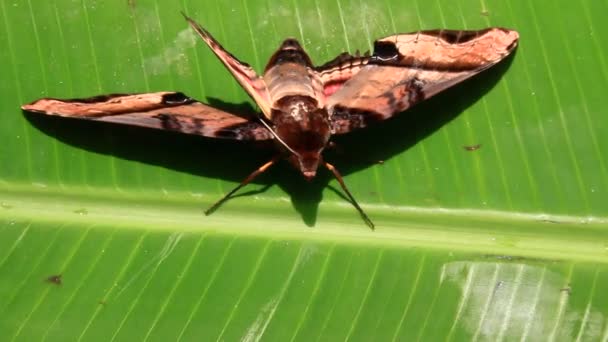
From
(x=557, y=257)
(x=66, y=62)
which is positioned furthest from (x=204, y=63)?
(x=557, y=257)

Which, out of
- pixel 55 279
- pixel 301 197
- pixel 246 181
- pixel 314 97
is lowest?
pixel 55 279

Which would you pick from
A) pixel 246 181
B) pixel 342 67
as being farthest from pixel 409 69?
pixel 246 181

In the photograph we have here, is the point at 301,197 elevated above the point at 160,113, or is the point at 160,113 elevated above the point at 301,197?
the point at 160,113

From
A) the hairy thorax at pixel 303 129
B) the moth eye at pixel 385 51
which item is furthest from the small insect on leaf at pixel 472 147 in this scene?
the hairy thorax at pixel 303 129

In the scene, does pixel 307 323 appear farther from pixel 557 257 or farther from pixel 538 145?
pixel 538 145

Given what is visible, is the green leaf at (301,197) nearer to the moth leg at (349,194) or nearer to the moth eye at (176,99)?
the moth leg at (349,194)

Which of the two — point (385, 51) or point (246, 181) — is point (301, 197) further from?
point (385, 51)
